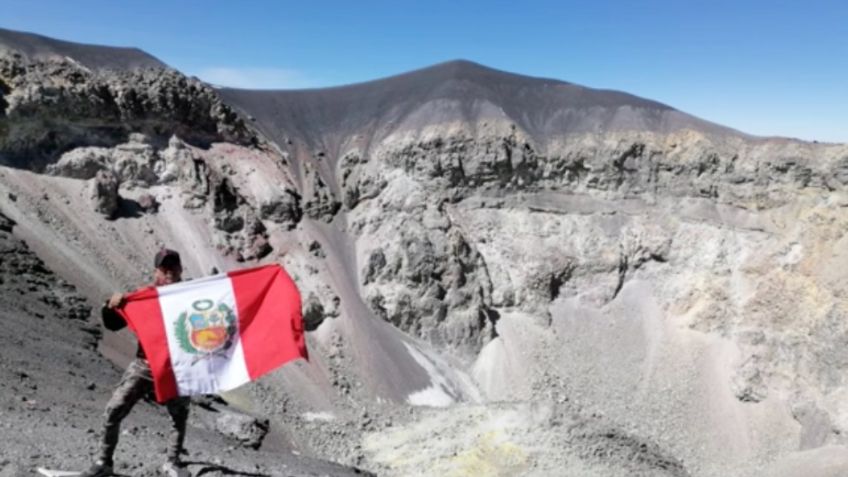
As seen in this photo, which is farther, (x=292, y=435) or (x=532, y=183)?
(x=532, y=183)

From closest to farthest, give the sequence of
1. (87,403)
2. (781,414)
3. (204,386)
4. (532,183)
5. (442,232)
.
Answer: (204,386) < (87,403) < (781,414) < (442,232) < (532,183)

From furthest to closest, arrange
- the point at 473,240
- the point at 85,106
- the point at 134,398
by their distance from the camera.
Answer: the point at 473,240 → the point at 85,106 → the point at 134,398

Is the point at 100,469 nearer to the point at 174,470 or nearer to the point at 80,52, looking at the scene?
the point at 174,470

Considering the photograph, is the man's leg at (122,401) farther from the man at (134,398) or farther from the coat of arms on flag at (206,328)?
the coat of arms on flag at (206,328)

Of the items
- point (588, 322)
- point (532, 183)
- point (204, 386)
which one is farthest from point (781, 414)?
point (204, 386)

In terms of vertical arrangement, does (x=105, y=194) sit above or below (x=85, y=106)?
below

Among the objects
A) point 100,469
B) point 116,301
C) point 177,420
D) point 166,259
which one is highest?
point 166,259

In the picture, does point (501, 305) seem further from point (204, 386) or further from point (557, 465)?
point (204, 386)

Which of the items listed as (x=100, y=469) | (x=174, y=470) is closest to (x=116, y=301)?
(x=100, y=469)
